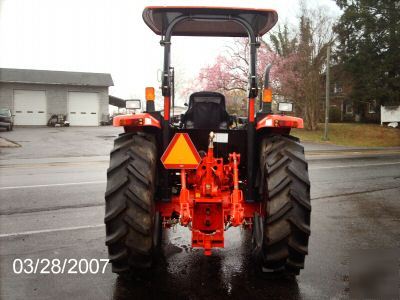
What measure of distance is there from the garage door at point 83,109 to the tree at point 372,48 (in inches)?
947

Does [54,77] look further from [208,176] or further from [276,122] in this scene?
[276,122]

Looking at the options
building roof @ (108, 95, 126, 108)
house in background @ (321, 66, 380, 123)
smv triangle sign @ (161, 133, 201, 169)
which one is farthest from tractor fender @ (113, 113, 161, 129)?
building roof @ (108, 95, 126, 108)

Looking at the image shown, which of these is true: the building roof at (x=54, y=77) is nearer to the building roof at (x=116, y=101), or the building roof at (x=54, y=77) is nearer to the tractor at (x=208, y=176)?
the building roof at (x=116, y=101)

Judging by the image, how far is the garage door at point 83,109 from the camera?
137 feet

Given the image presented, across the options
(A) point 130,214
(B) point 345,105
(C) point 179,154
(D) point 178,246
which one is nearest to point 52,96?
(B) point 345,105

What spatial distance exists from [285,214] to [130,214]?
1.42 meters

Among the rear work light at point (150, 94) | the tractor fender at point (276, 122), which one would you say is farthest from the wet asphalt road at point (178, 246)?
the rear work light at point (150, 94)

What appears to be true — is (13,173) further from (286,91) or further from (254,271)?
(286,91)

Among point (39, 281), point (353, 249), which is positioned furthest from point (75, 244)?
point (353, 249)

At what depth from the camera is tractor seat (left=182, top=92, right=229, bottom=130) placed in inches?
Answer: 185

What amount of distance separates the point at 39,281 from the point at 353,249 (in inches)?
151

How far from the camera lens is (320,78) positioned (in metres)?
31.0

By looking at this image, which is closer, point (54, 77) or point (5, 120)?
point (5, 120)

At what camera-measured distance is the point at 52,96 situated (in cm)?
4134
